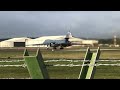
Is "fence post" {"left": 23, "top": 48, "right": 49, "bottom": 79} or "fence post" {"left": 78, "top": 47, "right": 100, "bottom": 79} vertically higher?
"fence post" {"left": 23, "top": 48, "right": 49, "bottom": 79}

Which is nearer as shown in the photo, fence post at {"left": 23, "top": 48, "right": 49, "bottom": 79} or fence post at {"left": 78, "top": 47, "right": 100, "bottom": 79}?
fence post at {"left": 23, "top": 48, "right": 49, "bottom": 79}

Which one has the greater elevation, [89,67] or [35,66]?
[35,66]

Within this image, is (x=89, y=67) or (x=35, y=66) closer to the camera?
(x=35, y=66)

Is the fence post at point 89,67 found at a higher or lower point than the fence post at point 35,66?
lower

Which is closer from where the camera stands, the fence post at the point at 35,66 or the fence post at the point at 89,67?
the fence post at the point at 35,66
